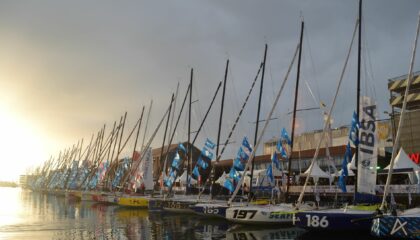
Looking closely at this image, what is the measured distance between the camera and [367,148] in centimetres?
2445

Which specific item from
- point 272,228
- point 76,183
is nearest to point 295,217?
point 272,228

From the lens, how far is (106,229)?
29000 mm

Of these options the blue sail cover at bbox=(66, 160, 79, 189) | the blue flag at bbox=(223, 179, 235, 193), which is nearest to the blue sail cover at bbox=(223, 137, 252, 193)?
the blue flag at bbox=(223, 179, 235, 193)

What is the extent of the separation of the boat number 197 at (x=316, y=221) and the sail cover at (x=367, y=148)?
10.6ft

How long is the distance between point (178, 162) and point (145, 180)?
7476mm

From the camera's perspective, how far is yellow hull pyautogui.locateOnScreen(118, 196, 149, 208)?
153 ft

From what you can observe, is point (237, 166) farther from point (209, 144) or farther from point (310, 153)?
point (310, 153)

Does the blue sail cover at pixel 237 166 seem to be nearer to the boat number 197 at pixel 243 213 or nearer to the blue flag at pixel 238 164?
the blue flag at pixel 238 164

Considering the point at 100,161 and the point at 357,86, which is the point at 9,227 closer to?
the point at 357,86

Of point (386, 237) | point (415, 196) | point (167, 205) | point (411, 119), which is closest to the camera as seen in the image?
point (386, 237)

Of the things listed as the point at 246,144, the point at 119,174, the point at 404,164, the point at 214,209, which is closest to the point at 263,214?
the point at 214,209

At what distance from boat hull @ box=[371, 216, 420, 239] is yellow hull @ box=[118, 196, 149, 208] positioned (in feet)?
99.5

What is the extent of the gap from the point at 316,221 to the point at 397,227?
4.88 meters

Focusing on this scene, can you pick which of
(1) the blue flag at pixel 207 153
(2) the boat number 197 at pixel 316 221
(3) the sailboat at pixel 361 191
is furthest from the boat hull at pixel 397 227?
Answer: (1) the blue flag at pixel 207 153
